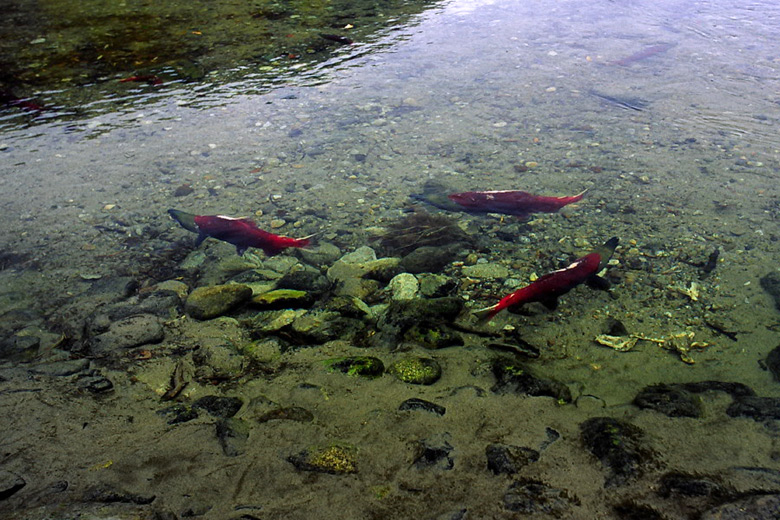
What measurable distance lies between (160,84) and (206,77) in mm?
811

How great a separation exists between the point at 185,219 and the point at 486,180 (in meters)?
3.65

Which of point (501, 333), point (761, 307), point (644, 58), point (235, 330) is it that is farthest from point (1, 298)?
point (644, 58)

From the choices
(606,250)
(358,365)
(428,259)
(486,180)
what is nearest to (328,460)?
(358,365)

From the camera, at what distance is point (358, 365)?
11.7ft

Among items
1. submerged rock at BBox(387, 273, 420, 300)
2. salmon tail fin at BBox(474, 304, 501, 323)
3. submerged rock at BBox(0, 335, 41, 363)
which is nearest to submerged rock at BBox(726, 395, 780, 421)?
salmon tail fin at BBox(474, 304, 501, 323)

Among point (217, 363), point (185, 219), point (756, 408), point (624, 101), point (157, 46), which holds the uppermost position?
point (157, 46)

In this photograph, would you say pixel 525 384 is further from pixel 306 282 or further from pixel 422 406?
pixel 306 282

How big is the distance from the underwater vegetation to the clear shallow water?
9.0 inches

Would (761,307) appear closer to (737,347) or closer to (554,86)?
(737,347)

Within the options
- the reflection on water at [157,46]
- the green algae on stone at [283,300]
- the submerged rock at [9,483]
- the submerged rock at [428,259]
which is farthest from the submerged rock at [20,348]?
the reflection on water at [157,46]

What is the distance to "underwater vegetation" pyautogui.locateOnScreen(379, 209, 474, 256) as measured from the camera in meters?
5.29

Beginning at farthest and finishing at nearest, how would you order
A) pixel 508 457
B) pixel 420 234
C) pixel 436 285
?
pixel 420 234 < pixel 436 285 < pixel 508 457

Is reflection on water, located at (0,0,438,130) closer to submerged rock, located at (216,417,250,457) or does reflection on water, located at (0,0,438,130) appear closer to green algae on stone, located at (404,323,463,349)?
green algae on stone, located at (404,323,463,349)

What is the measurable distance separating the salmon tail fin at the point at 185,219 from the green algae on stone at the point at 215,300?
1.20 metres
